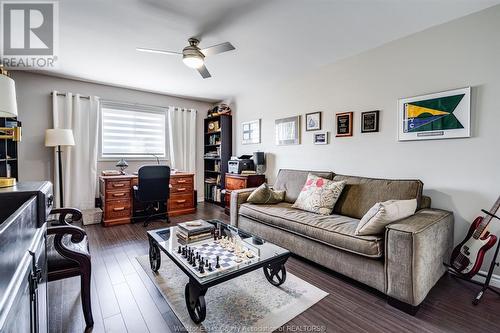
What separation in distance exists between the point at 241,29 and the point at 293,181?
80.0 inches

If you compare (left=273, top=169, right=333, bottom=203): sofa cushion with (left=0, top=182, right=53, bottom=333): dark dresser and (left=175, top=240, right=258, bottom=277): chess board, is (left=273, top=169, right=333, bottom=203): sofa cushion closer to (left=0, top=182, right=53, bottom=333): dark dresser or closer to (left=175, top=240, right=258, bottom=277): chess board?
(left=175, top=240, right=258, bottom=277): chess board

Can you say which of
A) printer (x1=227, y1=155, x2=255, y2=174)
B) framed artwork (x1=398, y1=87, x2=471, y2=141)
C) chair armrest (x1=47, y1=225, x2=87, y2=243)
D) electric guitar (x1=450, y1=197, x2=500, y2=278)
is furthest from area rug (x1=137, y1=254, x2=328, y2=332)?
printer (x1=227, y1=155, x2=255, y2=174)

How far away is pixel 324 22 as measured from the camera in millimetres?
2207

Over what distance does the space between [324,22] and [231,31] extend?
3.02 feet

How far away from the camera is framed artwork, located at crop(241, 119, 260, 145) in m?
4.43

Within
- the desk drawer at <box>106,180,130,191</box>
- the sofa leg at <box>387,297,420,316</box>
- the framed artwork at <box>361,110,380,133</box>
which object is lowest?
the sofa leg at <box>387,297,420,316</box>

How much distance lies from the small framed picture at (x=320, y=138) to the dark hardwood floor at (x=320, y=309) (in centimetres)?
174

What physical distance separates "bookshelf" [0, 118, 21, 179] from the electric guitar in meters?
5.19

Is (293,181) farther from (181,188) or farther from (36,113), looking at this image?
(36,113)

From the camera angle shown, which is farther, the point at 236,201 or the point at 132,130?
the point at 132,130

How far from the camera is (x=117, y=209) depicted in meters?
3.64

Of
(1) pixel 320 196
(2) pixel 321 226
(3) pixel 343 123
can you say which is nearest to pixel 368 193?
(1) pixel 320 196

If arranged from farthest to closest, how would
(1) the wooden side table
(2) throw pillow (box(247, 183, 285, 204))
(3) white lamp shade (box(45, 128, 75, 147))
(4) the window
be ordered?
1. (4) the window
2. (1) the wooden side table
3. (3) white lamp shade (box(45, 128, 75, 147))
4. (2) throw pillow (box(247, 183, 285, 204))

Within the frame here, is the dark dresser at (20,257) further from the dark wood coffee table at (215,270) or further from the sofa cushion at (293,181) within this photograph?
the sofa cushion at (293,181)
